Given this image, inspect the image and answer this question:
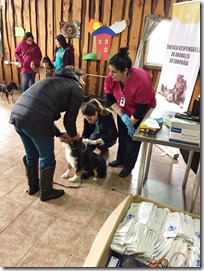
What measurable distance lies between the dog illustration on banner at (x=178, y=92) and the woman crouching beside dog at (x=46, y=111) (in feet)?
7.51

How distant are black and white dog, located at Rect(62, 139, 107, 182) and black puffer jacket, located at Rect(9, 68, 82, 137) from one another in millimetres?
346

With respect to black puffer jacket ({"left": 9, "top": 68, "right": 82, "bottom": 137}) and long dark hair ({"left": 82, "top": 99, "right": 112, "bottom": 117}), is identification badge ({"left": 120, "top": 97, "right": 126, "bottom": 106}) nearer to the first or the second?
long dark hair ({"left": 82, "top": 99, "right": 112, "bottom": 117})

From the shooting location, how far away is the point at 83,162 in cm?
209

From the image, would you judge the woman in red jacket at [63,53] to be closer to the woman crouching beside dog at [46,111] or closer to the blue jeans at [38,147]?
the woman crouching beside dog at [46,111]

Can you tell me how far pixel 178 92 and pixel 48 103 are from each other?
2.62 meters

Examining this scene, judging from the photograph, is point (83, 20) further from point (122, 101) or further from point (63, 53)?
point (122, 101)

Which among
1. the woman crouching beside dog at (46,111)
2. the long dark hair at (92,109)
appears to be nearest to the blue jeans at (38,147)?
the woman crouching beside dog at (46,111)

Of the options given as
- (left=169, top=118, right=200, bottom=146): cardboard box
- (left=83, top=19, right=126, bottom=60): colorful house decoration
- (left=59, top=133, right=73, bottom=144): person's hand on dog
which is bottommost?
(left=59, top=133, right=73, bottom=144): person's hand on dog

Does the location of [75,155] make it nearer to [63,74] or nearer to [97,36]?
[63,74]

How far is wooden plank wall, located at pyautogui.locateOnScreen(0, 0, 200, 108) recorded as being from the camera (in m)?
4.25

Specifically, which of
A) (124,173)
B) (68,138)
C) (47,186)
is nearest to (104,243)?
(47,186)

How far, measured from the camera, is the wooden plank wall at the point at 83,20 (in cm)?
425

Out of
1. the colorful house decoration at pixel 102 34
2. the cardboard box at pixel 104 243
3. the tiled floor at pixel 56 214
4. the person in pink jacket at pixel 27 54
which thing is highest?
the colorful house decoration at pixel 102 34

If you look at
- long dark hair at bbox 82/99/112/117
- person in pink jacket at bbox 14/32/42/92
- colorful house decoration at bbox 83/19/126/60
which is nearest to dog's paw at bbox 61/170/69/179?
long dark hair at bbox 82/99/112/117
